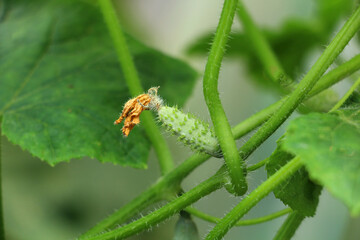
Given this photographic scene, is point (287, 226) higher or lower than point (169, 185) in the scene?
lower

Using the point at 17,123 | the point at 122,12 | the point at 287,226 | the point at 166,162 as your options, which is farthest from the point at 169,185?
the point at 122,12

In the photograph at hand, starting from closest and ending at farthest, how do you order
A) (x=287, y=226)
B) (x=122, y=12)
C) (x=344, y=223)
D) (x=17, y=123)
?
(x=287, y=226) → (x=17, y=123) → (x=344, y=223) → (x=122, y=12)

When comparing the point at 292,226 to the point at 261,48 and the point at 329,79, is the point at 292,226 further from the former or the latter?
the point at 261,48

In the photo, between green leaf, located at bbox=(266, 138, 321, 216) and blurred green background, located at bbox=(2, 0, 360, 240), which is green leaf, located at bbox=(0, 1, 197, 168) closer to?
green leaf, located at bbox=(266, 138, 321, 216)

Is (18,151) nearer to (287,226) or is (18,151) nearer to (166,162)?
(166,162)

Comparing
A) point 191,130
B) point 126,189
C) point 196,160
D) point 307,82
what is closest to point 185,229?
point 196,160

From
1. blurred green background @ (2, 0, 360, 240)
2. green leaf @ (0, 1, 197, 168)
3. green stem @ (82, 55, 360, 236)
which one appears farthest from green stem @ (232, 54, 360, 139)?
blurred green background @ (2, 0, 360, 240)
